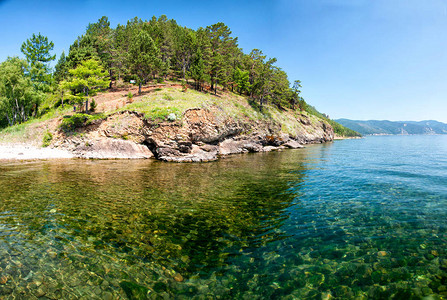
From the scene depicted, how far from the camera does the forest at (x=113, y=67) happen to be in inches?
1481

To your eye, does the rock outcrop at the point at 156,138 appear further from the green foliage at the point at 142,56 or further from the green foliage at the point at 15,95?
the green foliage at the point at 15,95

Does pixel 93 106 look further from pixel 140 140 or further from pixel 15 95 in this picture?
pixel 15 95

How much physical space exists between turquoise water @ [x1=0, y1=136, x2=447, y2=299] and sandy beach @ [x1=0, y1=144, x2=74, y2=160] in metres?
14.1

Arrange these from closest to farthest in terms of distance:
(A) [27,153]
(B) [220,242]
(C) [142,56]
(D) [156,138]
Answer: (B) [220,242], (A) [27,153], (D) [156,138], (C) [142,56]

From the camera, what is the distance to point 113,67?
1980 inches

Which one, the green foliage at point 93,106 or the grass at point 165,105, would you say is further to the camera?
the green foliage at point 93,106

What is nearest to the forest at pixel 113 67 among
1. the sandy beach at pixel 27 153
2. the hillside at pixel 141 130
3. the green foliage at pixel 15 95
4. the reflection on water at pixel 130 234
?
the green foliage at pixel 15 95

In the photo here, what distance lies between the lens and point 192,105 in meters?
35.1

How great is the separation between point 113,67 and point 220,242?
57.5 meters

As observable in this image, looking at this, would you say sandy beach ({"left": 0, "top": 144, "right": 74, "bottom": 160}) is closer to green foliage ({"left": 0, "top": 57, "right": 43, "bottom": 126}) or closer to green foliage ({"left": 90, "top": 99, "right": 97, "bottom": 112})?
green foliage ({"left": 90, "top": 99, "right": 97, "bottom": 112})

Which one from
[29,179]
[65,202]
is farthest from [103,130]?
[65,202]

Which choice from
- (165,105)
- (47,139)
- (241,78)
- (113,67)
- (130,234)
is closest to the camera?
(130,234)

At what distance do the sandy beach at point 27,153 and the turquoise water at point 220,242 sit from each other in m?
14.1

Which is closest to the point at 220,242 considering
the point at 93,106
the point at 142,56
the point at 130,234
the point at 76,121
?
the point at 130,234
